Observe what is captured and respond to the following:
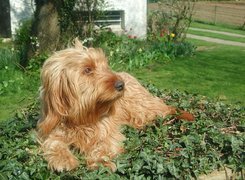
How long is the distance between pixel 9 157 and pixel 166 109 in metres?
2.07

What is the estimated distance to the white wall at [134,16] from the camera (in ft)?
49.2

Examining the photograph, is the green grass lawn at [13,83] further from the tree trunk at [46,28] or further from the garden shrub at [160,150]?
the garden shrub at [160,150]

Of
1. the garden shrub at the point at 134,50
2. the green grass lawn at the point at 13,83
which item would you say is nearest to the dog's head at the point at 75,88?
→ the green grass lawn at the point at 13,83

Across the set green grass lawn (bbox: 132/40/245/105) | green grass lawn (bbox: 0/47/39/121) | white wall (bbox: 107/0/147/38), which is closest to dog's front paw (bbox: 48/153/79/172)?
green grass lawn (bbox: 0/47/39/121)

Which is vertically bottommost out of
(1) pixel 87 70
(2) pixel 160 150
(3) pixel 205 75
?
(3) pixel 205 75

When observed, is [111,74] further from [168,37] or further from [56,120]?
[168,37]

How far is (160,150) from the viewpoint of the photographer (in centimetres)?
428

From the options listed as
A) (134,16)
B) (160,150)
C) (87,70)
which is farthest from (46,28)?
(160,150)

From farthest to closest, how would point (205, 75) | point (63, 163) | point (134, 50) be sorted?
point (134, 50)
point (205, 75)
point (63, 163)

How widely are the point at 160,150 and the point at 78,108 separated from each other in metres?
0.98

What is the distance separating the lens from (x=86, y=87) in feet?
12.7

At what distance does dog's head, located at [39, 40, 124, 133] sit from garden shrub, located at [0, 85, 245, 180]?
43cm

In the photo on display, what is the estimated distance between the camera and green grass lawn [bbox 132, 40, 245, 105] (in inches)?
357

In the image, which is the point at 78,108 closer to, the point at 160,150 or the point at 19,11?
the point at 160,150
